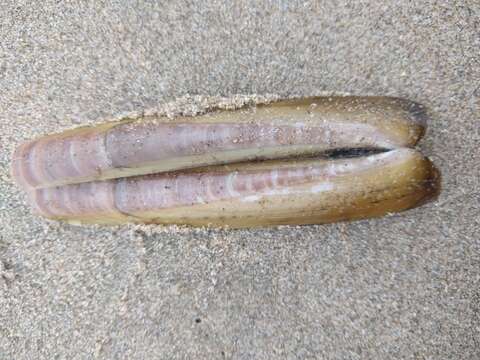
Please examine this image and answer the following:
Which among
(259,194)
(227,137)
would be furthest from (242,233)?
(227,137)

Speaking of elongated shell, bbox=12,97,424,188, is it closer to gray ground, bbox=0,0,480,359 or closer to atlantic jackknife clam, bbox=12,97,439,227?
atlantic jackknife clam, bbox=12,97,439,227

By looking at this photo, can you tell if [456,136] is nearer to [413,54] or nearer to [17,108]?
[413,54]

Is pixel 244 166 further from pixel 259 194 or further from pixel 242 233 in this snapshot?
pixel 242 233

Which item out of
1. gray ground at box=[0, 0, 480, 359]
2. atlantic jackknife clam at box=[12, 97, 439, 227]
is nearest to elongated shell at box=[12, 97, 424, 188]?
atlantic jackknife clam at box=[12, 97, 439, 227]

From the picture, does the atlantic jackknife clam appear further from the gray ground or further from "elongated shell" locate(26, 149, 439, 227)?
the gray ground

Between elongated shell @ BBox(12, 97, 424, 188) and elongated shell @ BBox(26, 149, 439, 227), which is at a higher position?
elongated shell @ BBox(12, 97, 424, 188)

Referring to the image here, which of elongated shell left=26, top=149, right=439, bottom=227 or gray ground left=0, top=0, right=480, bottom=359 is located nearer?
elongated shell left=26, top=149, right=439, bottom=227

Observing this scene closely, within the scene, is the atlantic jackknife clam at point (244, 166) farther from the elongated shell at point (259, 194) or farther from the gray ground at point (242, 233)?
the gray ground at point (242, 233)

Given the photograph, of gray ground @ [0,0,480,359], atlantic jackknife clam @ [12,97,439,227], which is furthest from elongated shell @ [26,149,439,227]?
gray ground @ [0,0,480,359]

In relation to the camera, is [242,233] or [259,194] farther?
[242,233]
